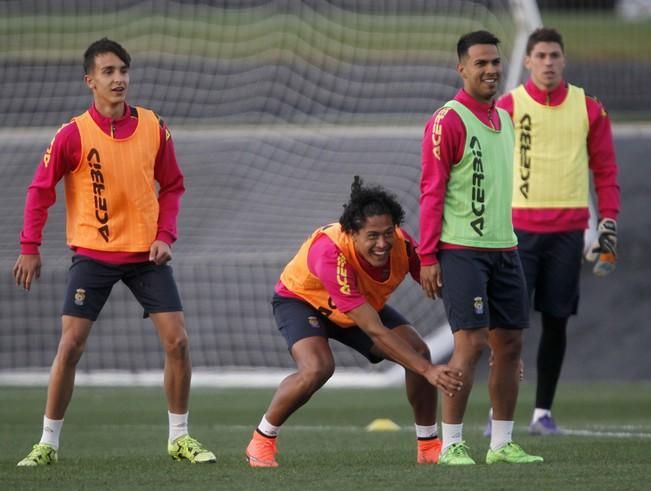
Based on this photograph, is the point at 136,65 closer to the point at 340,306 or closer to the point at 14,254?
the point at 14,254

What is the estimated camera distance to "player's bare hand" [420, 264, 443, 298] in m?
6.82

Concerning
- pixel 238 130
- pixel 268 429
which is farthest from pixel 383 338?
pixel 238 130

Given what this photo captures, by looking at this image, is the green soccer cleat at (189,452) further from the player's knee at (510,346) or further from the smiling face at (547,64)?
the smiling face at (547,64)

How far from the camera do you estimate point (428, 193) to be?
267 inches

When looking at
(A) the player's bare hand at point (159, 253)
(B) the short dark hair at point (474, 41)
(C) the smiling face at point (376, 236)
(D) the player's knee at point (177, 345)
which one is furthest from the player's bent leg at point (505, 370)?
(A) the player's bare hand at point (159, 253)

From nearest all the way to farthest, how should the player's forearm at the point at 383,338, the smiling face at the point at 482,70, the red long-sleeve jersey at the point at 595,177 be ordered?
the player's forearm at the point at 383,338, the smiling face at the point at 482,70, the red long-sleeve jersey at the point at 595,177

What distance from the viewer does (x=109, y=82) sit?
7.35 metres

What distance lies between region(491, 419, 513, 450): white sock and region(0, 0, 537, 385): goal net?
5.01 m

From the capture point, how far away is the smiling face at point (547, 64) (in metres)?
8.70

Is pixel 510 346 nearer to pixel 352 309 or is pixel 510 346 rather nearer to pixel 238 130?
pixel 352 309

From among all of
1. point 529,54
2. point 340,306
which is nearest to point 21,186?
point 529,54

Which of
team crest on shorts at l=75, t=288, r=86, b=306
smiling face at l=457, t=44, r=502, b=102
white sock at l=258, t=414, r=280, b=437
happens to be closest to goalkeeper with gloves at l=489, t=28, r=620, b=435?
smiling face at l=457, t=44, r=502, b=102

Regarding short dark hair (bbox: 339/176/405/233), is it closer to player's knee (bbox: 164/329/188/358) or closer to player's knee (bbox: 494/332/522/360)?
player's knee (bbox: 494/332/522/360)

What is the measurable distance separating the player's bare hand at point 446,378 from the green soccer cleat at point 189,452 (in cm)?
119
